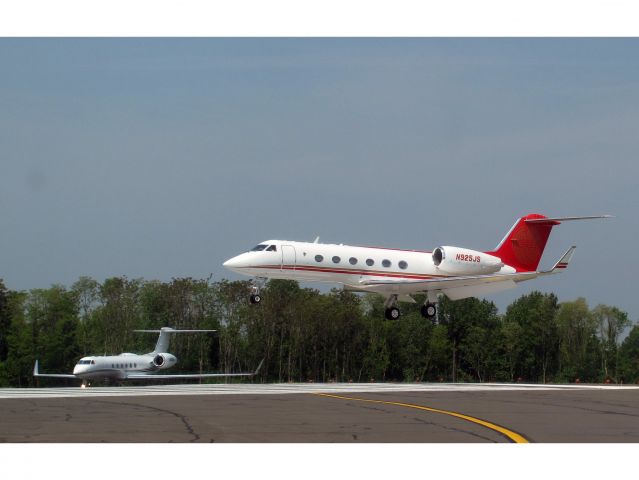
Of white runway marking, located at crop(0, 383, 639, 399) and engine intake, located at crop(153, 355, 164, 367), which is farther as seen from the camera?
engine intake, located at crop(153, 355, 164, 367)

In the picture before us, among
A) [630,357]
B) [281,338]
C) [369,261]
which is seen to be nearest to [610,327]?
[630,357]

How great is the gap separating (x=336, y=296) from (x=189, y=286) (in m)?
17.6

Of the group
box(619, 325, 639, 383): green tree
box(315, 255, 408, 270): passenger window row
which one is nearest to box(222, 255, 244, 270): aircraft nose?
box(315, 255, 408, 270): passenger window row

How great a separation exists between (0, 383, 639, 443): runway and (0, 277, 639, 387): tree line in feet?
236

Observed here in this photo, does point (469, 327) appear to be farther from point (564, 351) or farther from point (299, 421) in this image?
point (299, 421)

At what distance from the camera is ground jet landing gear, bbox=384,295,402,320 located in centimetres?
4622

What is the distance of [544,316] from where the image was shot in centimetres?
11469

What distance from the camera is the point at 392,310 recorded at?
4659 cm

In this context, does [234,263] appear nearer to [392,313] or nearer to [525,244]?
[392,313]

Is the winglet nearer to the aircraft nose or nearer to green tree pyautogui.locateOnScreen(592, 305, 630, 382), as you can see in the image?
the aircraft nose

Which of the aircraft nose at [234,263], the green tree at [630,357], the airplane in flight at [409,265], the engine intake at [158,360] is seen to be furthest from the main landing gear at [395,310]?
A: the green tree at [630,357]

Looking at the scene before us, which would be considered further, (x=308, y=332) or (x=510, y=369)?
(x=510, y=369)

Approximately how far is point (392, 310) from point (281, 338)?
58.0 meters

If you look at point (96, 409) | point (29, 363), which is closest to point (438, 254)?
point (96, 409)
